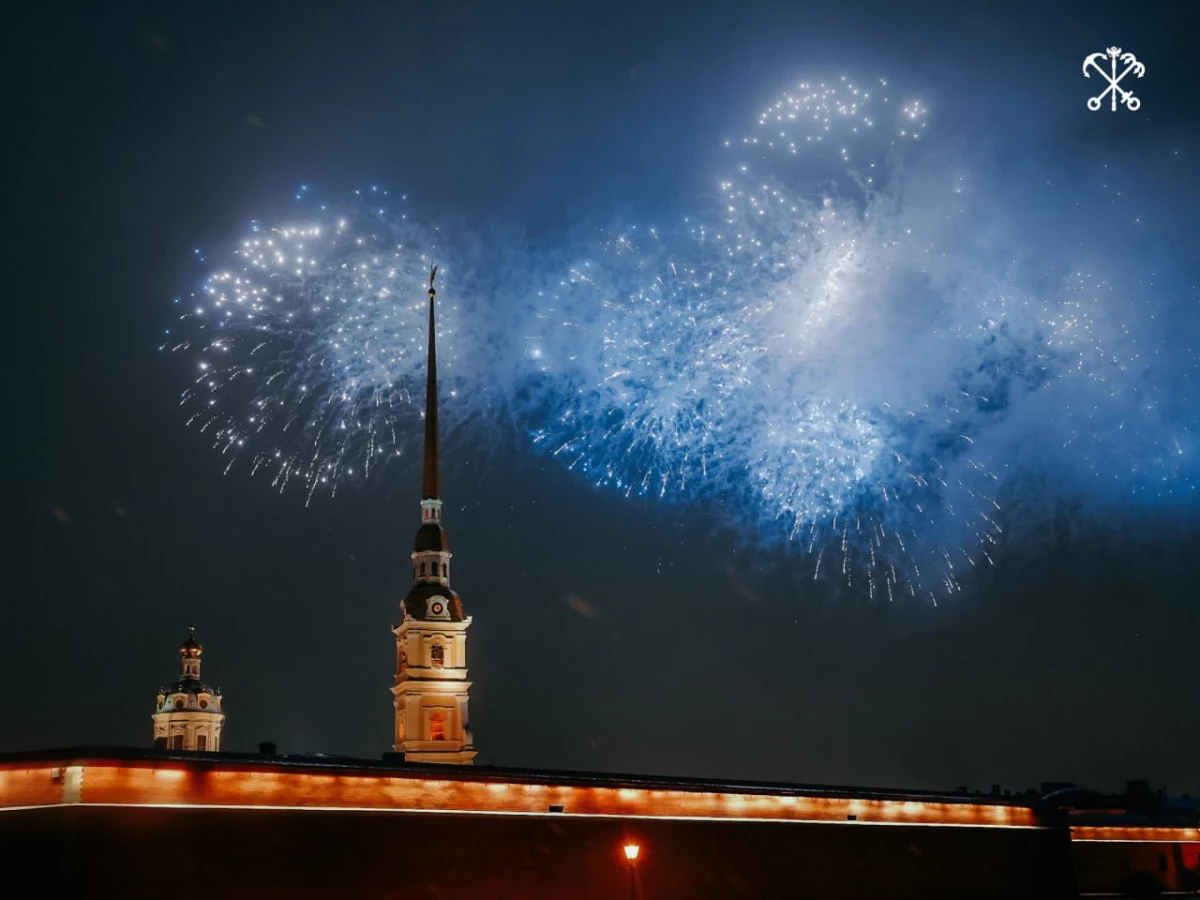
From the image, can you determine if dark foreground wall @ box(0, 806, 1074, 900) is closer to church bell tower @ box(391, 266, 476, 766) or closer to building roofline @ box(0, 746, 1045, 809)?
building roofline @ box(0, 746, 1045, 809)

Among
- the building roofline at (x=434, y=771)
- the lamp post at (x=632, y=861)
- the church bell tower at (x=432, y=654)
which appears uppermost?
the church bell tower at (x=432, y=654)

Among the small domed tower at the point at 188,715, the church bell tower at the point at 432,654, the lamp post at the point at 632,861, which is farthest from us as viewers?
the small domed tower at the point at 188,715

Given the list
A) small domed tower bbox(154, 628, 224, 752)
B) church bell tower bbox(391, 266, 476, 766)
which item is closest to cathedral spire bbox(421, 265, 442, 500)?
church bell tower bbox(391, 266, 476, 766)

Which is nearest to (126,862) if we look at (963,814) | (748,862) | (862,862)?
(748,862)

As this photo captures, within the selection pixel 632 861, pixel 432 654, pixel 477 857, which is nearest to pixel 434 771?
pixel 477 857

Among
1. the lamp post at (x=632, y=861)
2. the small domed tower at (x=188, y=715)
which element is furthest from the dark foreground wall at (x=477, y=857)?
the small domed tower at (x=188, y=715)

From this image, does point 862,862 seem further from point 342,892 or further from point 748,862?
point 342,892

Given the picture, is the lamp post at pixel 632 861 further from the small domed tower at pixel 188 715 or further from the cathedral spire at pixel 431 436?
the small domed tower at pixel 188 715
